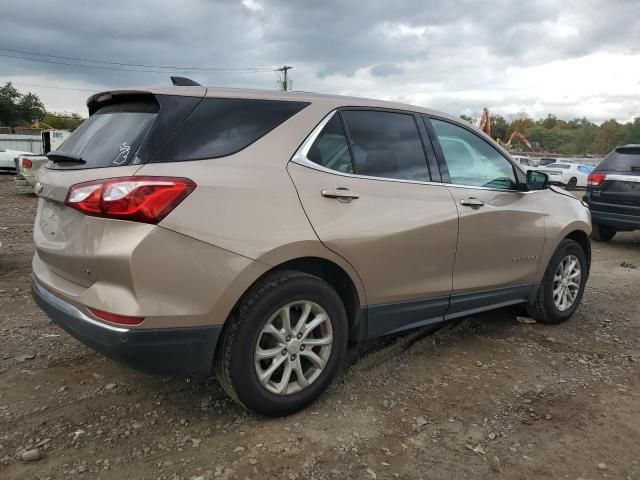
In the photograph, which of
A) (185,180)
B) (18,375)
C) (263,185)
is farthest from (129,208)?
(18,375)

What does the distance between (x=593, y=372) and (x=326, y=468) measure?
2.15 metres

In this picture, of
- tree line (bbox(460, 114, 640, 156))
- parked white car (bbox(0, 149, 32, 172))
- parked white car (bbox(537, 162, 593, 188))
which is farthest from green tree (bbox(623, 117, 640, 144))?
parked white car (bbox(0, 149, 32, 172))

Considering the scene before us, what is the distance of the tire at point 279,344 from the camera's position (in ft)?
8.50

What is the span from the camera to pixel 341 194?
291 cm

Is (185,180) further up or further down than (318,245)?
further up

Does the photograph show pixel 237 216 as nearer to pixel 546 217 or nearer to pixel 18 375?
pixel 18 375

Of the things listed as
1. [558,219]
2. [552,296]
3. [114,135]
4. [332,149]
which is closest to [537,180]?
[558,219]

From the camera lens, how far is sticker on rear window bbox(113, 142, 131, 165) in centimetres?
251

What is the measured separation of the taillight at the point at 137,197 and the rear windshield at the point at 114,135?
0.53 feet

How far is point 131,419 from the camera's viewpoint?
283 cm

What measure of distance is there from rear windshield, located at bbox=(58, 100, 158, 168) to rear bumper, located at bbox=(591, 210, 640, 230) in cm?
755

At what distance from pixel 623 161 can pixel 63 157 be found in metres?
8.08

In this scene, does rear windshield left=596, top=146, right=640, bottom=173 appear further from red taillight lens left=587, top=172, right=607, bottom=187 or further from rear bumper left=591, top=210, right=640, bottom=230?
rear bumper left=591, top=210, right=640, bottom=230

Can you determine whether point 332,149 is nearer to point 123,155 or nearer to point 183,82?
point 183,82
